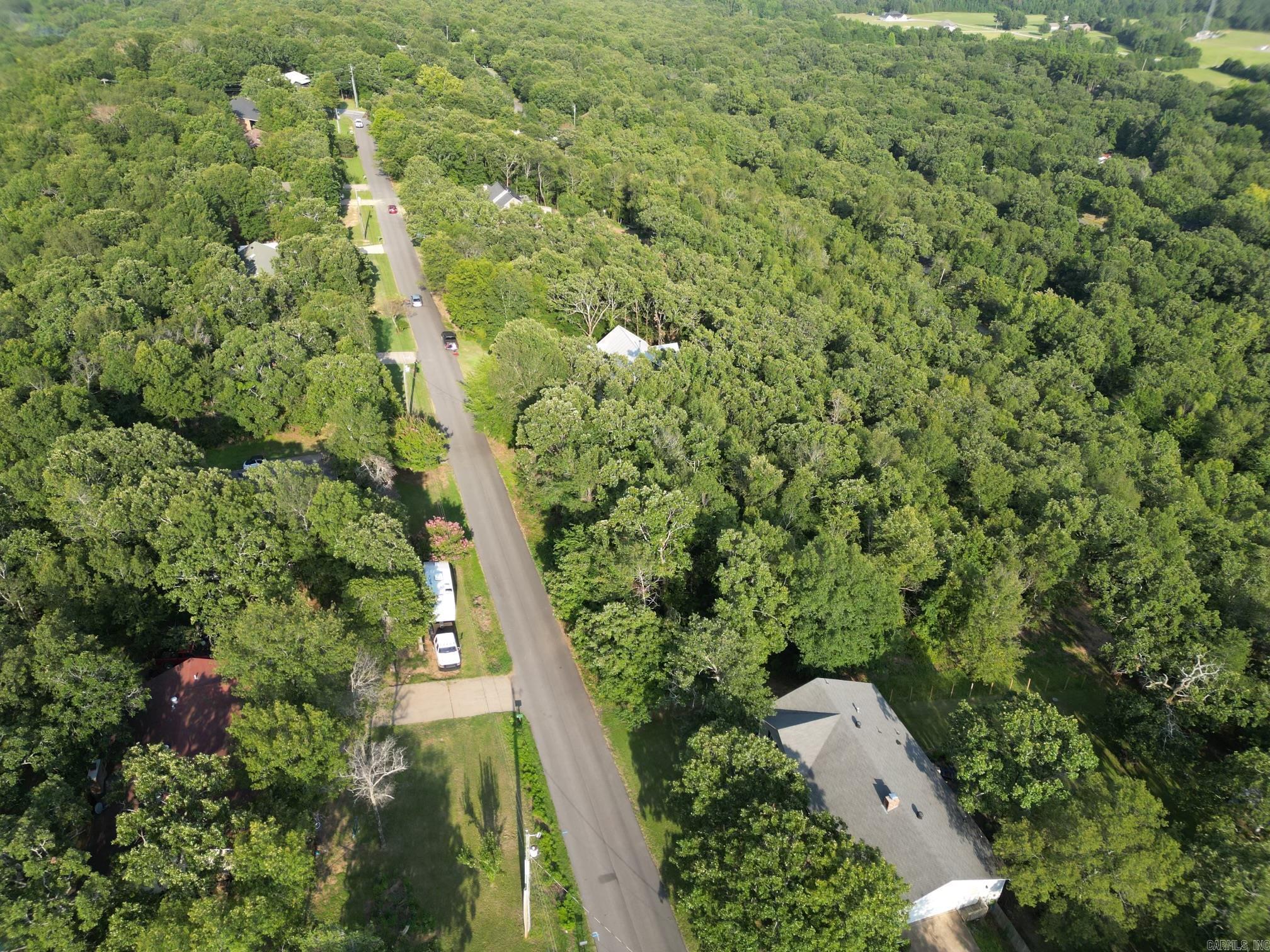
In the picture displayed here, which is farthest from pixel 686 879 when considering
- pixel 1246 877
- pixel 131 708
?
pixel 131 708

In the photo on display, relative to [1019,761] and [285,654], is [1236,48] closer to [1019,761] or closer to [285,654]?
[1019,761]

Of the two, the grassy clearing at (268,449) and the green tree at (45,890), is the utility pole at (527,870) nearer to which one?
the green tree at (45,890)

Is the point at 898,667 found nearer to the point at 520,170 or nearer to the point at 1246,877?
the point at 1246,877

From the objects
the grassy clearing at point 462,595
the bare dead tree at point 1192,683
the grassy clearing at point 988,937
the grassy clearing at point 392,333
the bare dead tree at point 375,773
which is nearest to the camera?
the bare dead tree at point 375,773

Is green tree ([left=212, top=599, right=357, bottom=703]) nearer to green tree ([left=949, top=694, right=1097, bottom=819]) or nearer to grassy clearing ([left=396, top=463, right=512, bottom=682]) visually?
grassy clearing ([left=396, top=463, right=512, bottom=682])

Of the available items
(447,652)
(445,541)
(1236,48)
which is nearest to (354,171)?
(445,541)

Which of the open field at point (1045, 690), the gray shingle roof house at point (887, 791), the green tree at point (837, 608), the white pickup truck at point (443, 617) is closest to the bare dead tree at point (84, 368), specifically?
the white pickup truck at point (443, 617)

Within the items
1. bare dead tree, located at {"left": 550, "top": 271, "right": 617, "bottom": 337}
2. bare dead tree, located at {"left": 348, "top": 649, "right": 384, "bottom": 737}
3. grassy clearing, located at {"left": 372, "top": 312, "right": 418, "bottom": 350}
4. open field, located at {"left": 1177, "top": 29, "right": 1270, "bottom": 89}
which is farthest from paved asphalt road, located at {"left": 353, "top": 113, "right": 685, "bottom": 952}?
open field, located at {"left": 1177, "top": 29, "right": 1270, "bottom": 89}

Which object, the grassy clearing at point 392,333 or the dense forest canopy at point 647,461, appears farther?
the grassy clearing at point 392,333
